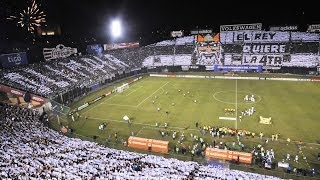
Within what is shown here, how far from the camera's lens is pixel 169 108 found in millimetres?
44094

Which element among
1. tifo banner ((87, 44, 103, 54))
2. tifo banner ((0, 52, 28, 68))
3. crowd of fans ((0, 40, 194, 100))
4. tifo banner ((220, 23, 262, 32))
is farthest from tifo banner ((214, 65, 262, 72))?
tifo banner ((0, 52, 28, 68))

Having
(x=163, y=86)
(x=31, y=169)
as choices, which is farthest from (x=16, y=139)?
(x=163, y=86)

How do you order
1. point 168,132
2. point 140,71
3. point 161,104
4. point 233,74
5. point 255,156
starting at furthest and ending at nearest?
point 140,71 → point 233,74 → point 161,104 → point 168,132 → point 255,156

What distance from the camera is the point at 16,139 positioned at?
25312 mm

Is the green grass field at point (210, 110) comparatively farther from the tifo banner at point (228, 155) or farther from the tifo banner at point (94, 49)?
the tifo banner at point (94, 49)

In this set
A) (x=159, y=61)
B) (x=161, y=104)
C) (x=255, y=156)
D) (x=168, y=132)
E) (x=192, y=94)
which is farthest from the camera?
(x=159, y=61)

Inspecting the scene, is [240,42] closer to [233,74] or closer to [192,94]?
[233,74]

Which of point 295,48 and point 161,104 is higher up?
point 295,48

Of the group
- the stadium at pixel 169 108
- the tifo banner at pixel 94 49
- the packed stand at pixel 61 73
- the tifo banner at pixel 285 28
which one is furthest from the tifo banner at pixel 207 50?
the tifo banner at pixel 94 49

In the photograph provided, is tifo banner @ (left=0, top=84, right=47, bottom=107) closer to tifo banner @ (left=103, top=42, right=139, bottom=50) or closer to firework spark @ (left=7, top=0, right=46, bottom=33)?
firework spark @ (left=7, top=0, right=46, bottom=33)

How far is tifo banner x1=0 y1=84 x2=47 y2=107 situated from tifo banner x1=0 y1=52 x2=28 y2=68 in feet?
30.3

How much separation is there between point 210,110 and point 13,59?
3564 centimetres

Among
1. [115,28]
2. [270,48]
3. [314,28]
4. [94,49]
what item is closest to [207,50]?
[270,48]

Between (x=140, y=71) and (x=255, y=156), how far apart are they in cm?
5288
